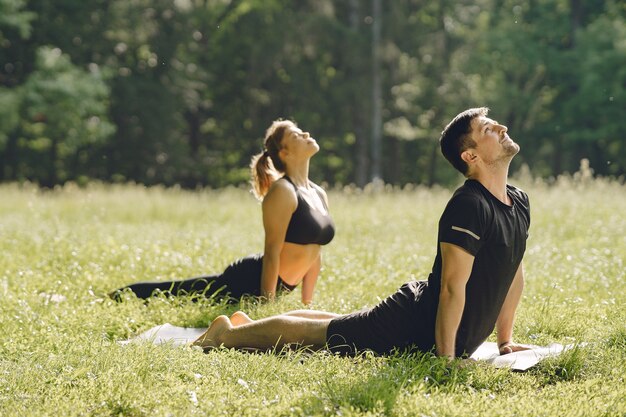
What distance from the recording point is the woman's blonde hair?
21.8 feet

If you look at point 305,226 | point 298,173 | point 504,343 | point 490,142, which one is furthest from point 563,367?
point 298,173

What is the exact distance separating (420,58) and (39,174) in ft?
54.3

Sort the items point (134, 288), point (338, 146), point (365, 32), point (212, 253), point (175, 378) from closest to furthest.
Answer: point (175, 378) → point (134, 288) → point (212, 253) → point (365, 32) → point (338, 146)

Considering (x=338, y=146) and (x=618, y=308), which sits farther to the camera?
(x=338, y=146)

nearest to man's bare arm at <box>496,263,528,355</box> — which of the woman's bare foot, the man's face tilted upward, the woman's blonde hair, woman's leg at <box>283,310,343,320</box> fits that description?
the man's face tilted upward

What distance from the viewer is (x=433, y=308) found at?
461cm

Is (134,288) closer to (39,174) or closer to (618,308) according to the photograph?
(618,308)

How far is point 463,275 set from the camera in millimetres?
4402

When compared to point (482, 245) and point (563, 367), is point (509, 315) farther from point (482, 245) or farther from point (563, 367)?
point (482, 245)

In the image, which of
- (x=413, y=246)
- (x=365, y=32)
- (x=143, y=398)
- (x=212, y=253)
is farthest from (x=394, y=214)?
(x=365, y=32)

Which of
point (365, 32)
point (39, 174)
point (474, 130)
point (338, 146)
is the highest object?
point (365, 32)

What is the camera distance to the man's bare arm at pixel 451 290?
14.4ft

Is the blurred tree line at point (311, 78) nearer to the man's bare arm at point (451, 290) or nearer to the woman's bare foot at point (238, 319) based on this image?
the woman's bare foot at point (238, 319)

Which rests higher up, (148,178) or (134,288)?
(134,288)
